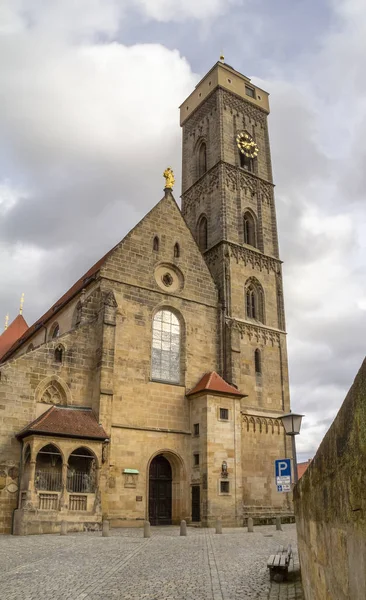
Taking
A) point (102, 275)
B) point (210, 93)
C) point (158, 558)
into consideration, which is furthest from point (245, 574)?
point (210, 93)

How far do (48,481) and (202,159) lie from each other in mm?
26988

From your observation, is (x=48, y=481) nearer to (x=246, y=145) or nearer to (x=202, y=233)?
(x=202, y=233)

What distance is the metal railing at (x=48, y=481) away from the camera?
2230cm

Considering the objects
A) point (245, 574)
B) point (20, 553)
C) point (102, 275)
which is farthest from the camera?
point (102, 275)

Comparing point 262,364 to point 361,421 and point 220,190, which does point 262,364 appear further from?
point 361,421

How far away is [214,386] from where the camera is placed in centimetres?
2833

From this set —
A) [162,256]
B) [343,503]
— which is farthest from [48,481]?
[343,503]

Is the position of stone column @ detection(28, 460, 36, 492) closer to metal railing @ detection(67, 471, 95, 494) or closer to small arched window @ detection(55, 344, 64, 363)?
metal railing @ detection(67, 471, 95, 494)

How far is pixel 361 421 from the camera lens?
2.96m

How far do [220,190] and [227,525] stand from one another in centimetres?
2157

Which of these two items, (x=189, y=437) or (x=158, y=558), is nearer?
(x=158, y=558)

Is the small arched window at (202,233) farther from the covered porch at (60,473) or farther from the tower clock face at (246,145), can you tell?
the covered porch at (60,473)

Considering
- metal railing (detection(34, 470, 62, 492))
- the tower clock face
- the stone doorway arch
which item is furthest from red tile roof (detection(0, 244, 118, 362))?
the tower clock face

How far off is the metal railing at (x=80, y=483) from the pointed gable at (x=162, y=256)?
9.99 meters
